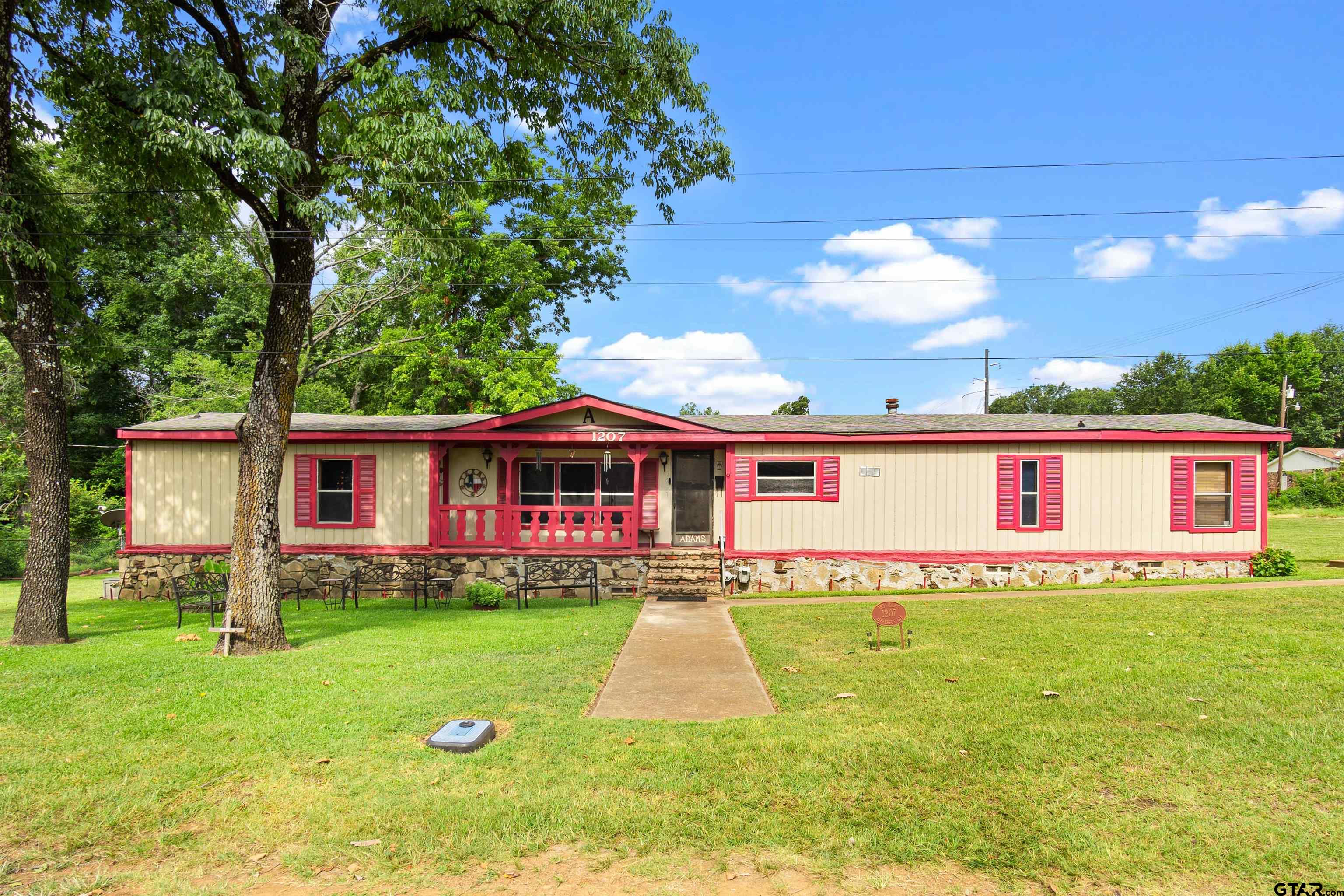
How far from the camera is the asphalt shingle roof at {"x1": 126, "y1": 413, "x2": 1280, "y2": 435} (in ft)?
44.1

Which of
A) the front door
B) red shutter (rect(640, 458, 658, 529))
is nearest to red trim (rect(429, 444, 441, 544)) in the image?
red shutter (rect(640, 458, 658, 529))

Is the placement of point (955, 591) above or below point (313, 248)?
below

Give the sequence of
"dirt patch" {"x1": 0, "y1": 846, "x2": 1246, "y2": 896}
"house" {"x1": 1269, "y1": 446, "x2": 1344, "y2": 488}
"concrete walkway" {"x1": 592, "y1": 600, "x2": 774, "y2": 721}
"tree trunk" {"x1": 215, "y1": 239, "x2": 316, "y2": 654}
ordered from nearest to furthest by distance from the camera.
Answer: "dirt patch" {"x1": 0, "y1": 846, "x2": 1246, "y2": 896}
"concrete walkway" {"x1": 592, "y1": 600, "x2": 774, "y2": 721}
"tree trunk" {"x1": 215, "y1": 239, "x2": 316, "y2": 654}
"house" {"x1": 1269, "y1": 446, "x2": 1344, "y2": 488}

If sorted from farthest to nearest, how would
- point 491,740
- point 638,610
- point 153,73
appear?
point 638,610 → point 153,73 → point 491,740

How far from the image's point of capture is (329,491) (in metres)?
13.9

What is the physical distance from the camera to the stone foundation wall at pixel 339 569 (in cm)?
1353

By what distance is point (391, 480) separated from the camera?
1380cm

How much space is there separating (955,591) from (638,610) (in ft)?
20.1

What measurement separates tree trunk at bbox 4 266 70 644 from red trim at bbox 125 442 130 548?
5.42m

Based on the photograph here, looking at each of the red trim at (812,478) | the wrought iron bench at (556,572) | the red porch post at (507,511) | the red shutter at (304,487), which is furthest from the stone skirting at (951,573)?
the red shutter at (304,487)

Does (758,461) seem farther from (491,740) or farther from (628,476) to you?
(491,740)

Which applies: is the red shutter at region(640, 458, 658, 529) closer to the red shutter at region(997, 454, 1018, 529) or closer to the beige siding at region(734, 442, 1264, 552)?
the beige siding at region(734, 442, 1264, 552)

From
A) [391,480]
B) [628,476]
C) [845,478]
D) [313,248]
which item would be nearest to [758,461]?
[845,478]

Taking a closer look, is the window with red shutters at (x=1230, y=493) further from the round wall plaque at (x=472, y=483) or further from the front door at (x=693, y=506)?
the round wall plaque at (x=472, y=483)
